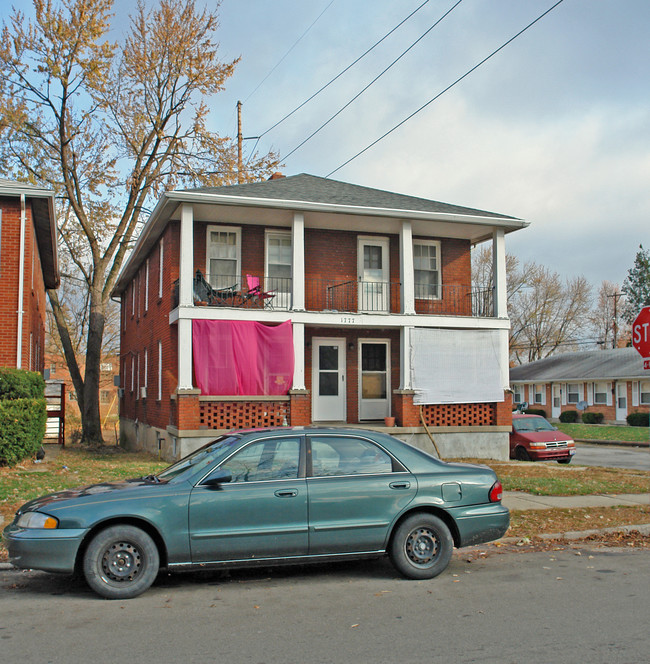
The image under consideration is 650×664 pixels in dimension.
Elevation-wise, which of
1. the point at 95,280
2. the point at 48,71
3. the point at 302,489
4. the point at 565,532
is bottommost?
the point at 565,532

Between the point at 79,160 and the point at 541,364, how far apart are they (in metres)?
33.1

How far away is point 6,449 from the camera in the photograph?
1406 centimetres

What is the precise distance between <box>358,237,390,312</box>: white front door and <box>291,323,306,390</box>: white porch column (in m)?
2.55

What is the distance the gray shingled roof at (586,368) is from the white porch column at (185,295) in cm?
2751

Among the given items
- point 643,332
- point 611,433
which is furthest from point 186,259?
point 611,433

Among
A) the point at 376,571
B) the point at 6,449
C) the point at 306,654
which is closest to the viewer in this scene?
the point at 306,654

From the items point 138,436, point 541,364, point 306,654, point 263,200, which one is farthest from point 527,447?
point 541,364

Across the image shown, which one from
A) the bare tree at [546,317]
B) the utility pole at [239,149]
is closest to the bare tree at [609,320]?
the bare tree at [546,317]

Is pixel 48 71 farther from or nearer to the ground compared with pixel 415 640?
farther from the ground

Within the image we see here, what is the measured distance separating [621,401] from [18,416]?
3438 centimetres

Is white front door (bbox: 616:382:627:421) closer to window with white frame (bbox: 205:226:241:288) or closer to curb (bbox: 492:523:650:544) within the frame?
window with white frame (bbox: 205:226:241:288)

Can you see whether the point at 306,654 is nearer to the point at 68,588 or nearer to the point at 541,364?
the point at 68,588

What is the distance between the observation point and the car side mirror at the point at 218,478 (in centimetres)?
635

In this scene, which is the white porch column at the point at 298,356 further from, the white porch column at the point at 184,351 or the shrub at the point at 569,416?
the shrub at the point at 569,416
